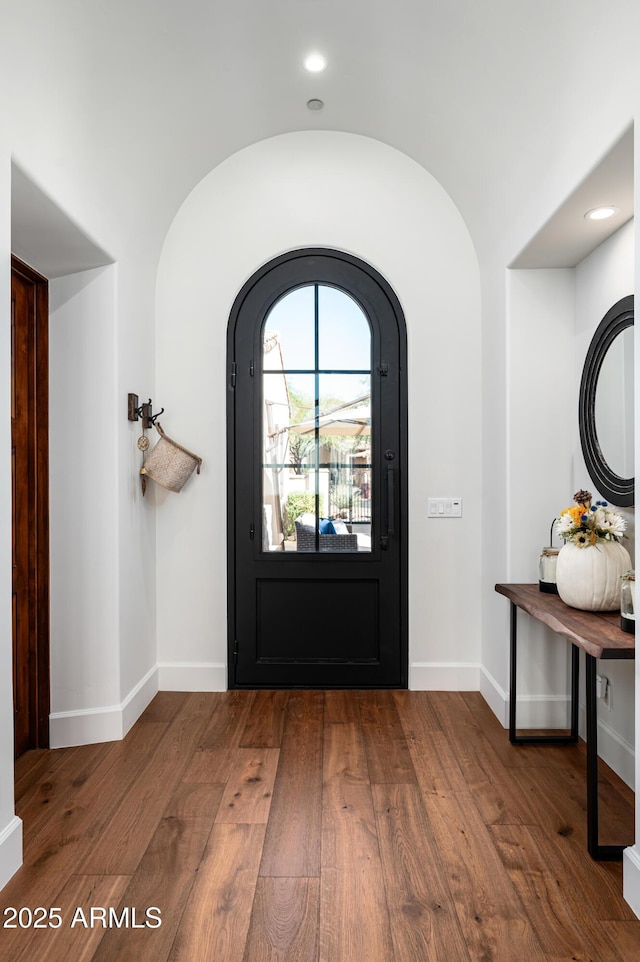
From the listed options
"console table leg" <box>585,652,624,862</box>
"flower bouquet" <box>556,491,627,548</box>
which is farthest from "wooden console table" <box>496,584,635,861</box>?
"flower bouquet" <box>556,491,627,548</box>

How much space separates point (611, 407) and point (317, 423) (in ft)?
4.89

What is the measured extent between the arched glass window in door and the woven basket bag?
0.43 metres

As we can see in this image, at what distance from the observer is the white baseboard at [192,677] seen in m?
3.39

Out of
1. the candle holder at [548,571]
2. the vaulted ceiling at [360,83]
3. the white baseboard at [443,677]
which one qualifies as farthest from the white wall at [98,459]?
the candle holder at [548,571]

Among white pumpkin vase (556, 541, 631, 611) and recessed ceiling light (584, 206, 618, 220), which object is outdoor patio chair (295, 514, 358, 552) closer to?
white pumpkin vase (556, 541, 631, 611)

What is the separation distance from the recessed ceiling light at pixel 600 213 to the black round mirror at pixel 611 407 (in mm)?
305

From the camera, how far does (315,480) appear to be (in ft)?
11.2

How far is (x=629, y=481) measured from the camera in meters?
2.26

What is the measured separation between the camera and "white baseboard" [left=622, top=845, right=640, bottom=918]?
168 cm

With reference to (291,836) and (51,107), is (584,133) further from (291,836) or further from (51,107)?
(291,836)

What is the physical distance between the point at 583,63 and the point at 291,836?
2.57 m

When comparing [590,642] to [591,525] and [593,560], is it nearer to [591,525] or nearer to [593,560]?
[593,560]

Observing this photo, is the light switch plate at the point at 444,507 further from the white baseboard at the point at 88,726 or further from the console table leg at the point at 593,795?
the white baseboard at the point at 88,726

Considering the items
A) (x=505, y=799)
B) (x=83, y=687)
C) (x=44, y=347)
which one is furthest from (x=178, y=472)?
(x=505, y=799)
